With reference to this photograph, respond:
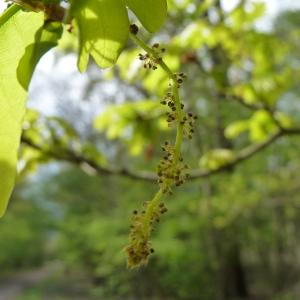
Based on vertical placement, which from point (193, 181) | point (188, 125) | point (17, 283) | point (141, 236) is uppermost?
point (17, 283)

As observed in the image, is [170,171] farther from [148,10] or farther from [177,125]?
[148,10]

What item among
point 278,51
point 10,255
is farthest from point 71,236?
point 278,51

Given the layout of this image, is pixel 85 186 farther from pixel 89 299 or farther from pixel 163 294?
pixel 163 294

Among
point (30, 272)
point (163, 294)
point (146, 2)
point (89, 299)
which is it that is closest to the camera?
point (146, 2)

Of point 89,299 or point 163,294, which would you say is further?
point 89,299

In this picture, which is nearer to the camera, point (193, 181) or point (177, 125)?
point (177, 125)

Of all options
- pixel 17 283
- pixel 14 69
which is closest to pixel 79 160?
pixel 14 69
